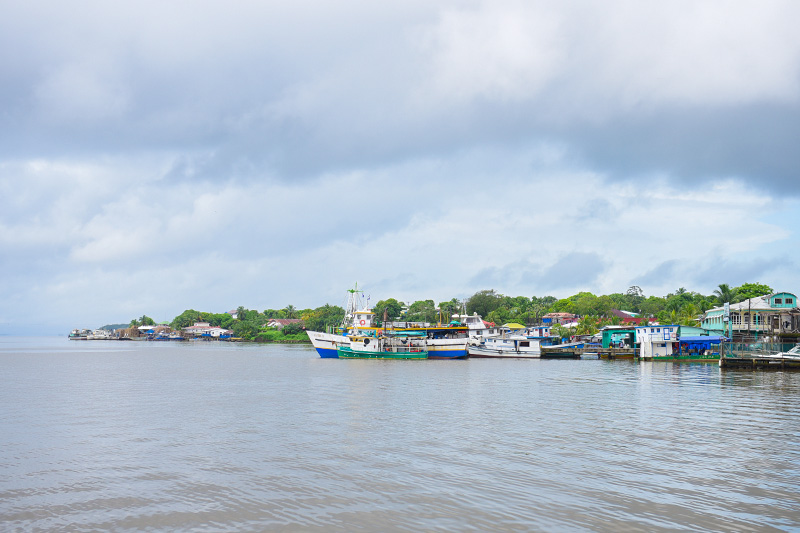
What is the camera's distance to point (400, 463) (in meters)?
19.2

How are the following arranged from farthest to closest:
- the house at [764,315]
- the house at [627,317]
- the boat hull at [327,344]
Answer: the house at [627,317]
the boat hull at [327,344]
the house at [764,315]

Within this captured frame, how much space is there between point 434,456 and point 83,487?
10.4m

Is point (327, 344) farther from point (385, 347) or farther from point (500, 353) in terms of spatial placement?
point (500, 353)

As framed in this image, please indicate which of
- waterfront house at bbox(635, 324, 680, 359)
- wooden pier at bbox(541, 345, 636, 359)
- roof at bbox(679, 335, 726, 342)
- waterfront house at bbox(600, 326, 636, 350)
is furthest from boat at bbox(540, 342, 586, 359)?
roof at bbox(679, 335, 726, 342)

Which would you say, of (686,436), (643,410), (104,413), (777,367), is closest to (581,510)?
(686,436)

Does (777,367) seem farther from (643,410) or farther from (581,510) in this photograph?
(581,510)

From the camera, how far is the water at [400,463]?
45.8ft

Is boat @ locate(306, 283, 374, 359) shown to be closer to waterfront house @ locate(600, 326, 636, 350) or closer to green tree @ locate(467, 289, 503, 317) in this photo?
waterfront house @ locate(600, 326, 636, 350)

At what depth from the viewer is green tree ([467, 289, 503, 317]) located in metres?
186

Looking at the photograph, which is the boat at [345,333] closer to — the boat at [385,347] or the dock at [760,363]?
the boat at [385,347]

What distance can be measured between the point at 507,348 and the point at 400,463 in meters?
80.4

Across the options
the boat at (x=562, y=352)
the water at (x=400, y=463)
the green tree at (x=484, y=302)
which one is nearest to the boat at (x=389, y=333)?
the boat at (x=562, y=352)

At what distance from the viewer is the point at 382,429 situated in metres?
25.7

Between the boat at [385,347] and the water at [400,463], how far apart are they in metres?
47.9
